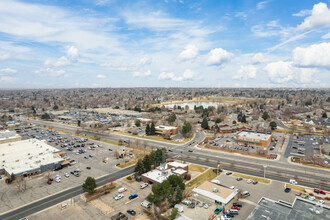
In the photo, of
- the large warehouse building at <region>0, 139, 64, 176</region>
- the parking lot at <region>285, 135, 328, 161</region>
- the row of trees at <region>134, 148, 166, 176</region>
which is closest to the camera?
the row of trees at <region>134, 148, 166, 176</region>

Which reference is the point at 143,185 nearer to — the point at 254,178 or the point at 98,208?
the point at 98,208

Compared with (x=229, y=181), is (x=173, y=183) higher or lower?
higher

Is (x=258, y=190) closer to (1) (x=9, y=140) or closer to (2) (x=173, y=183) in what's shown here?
(2) (x=173, y=183)

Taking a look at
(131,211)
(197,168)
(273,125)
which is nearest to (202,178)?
(197,168)

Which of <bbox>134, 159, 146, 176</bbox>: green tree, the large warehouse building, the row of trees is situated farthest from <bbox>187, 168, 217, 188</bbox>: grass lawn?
the large warehouse building

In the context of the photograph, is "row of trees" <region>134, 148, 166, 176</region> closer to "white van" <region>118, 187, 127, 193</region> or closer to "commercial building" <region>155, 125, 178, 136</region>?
"white van" <region>118, 187, 127, 193</region>

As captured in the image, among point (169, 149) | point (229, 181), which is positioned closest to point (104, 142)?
point (169, 149)
